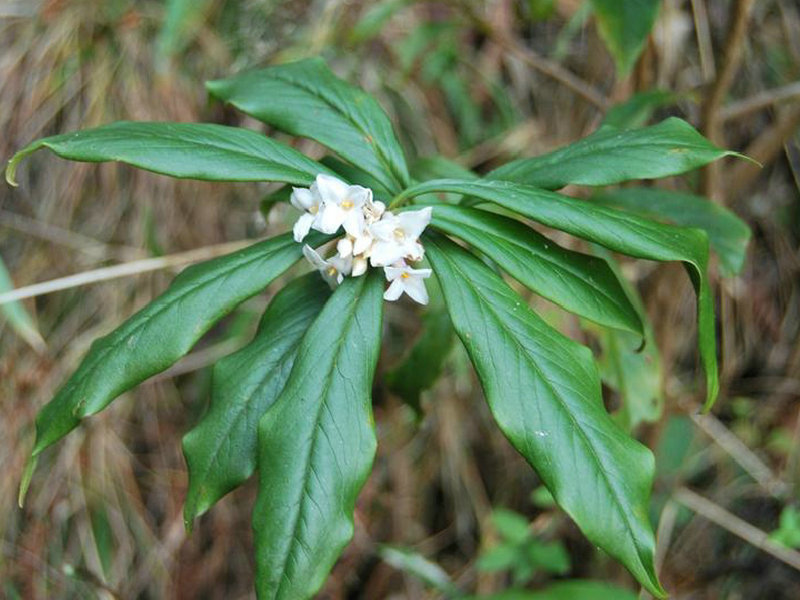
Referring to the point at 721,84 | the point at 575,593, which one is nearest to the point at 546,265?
the point at 721,84

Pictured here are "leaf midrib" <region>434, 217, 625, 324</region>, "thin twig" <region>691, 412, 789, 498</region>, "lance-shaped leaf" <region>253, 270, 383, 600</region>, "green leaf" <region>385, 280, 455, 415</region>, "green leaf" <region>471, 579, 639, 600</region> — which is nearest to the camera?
"lance-shaped leaf" <region>253, 270, 383, 600</region>

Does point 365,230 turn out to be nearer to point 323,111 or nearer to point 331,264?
point 331,264

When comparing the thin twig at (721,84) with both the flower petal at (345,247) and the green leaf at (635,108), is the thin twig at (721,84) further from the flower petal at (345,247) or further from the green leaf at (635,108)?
the flower petal at (345,247)

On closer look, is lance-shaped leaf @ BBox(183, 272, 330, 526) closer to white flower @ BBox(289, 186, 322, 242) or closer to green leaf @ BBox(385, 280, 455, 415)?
white flower @ BBox(289, 186, 322, 242)

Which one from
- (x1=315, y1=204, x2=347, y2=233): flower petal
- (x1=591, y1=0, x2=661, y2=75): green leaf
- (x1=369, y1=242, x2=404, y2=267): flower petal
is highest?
(x1=591, y1=0, x2=661, y2=75): green leaf

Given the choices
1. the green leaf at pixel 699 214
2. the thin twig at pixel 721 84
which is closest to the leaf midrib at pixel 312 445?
the green leaf at pixel 699 214

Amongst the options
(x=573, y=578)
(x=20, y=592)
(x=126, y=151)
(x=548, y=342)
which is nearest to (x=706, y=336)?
(x=548, y=342)

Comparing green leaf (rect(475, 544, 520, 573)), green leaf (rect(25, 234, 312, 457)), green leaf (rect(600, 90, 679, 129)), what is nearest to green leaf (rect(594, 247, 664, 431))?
green leaf (rect(600, 90, 679, 129))
